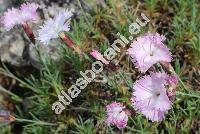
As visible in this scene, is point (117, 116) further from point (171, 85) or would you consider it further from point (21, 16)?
point (21, 16)

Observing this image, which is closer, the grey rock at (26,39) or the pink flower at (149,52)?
the pink flower at (149,52)

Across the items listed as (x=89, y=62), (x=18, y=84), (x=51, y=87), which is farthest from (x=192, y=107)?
(x=18, y=84)

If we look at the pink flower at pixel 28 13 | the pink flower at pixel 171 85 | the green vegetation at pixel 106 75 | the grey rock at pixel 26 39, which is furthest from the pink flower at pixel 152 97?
the grey rock at pixel 26 39

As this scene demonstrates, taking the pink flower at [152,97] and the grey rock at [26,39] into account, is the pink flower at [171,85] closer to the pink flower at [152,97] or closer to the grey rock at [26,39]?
the pink flower at [152,97]

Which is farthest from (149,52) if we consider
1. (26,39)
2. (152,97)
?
(26,39)

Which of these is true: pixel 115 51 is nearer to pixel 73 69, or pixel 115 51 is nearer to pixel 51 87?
pixel 73 69

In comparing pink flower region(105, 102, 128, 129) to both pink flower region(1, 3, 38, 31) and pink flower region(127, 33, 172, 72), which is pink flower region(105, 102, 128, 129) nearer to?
pink flower region(127, 33, 172, 72)
